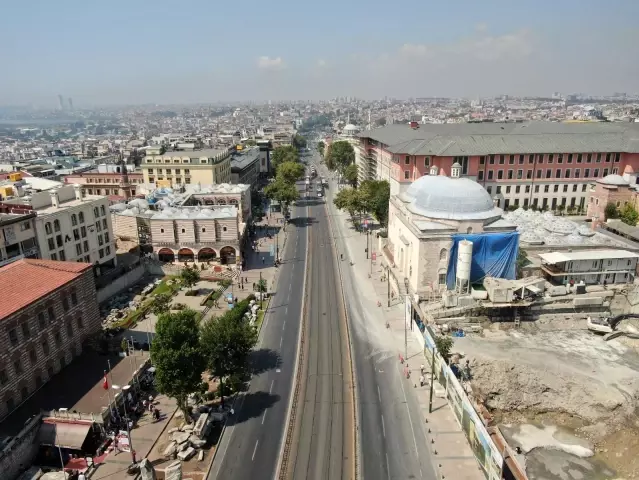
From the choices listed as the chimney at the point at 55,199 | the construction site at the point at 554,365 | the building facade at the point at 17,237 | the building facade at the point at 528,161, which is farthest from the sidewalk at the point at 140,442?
the building facade at the point at 528,161

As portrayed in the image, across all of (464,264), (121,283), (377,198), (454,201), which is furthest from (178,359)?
(377,198)

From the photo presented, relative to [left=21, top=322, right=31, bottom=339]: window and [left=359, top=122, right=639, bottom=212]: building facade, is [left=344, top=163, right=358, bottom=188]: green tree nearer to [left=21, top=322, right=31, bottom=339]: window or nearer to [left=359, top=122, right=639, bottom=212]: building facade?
[left=359, top=122, right=639, bottom=212]: building facade

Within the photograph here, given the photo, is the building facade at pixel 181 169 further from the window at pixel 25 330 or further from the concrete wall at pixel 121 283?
the window at pixel 25 330

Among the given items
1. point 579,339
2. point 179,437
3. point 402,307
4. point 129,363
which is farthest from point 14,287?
point 579,339

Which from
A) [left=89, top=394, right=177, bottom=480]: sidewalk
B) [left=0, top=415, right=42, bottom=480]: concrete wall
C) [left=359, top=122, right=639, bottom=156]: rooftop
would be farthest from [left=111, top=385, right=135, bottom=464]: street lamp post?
[left=359, top=122, right=639, bottom=156]: rooftop

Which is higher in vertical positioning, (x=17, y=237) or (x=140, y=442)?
(x=17, y=237)

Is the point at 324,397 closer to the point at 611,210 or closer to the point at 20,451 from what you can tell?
the point at 20,451
